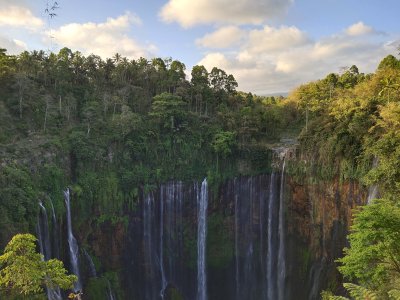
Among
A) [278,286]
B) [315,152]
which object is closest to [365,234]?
[315,152]

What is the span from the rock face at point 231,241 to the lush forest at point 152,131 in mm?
1063

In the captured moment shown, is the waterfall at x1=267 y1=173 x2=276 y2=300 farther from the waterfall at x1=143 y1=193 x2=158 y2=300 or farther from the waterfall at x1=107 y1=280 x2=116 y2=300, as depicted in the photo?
the waterfall at x1=107 y1=280 x2=116 y2=300

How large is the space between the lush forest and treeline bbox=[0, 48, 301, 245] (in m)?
0.08

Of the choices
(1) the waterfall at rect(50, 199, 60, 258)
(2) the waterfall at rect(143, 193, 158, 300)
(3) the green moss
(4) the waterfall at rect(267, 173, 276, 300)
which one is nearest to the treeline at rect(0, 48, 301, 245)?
(1) the waterfall at rect(50, 199, 60, 258)

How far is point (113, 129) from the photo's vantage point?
25578 mm

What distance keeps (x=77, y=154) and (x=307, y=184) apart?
15138 millimetres

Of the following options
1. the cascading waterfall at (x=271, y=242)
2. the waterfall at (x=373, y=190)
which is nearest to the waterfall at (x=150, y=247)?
the cascading waterfall at (x=271, y=242)

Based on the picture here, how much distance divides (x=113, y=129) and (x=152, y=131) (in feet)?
9.20

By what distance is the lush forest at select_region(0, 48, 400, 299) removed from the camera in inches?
757

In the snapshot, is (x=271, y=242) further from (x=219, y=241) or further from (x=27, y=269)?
(x=27, y=269)

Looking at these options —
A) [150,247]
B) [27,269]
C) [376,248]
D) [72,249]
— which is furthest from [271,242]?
[27,269]

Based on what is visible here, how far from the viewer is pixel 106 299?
2180 cm

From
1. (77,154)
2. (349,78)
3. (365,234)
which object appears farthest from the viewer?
(349,78)

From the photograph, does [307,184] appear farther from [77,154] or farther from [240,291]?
[77,154]
